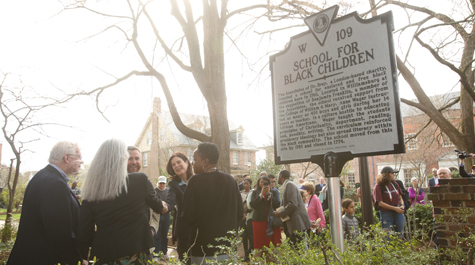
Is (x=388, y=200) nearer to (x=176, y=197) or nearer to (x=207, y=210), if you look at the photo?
(x=176, y=197)

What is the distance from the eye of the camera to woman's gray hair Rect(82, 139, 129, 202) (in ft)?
8.91

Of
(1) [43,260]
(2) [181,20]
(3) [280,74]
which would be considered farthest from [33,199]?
(2) [181,20]

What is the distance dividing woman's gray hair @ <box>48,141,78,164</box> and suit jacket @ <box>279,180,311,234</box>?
4.22 metres

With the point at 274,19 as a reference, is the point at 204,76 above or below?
below

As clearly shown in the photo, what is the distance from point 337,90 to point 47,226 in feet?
9.49

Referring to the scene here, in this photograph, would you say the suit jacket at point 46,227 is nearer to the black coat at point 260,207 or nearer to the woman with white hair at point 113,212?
the woman with white hair at point 113,212

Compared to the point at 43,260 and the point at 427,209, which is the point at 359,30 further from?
the point at 427,209

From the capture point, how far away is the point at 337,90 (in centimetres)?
317


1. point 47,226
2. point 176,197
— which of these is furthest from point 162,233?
point 47,226

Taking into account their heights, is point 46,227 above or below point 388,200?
above

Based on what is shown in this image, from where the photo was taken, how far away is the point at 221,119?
6.60m

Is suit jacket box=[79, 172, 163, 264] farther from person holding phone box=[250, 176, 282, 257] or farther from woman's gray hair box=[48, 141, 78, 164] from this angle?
person holding phone box=[250, 176, 282, 257]

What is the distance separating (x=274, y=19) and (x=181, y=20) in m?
2.41

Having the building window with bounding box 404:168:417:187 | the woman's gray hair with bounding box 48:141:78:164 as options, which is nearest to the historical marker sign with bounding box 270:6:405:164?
the woman's gray hair with bounding box 48:141:78:164
